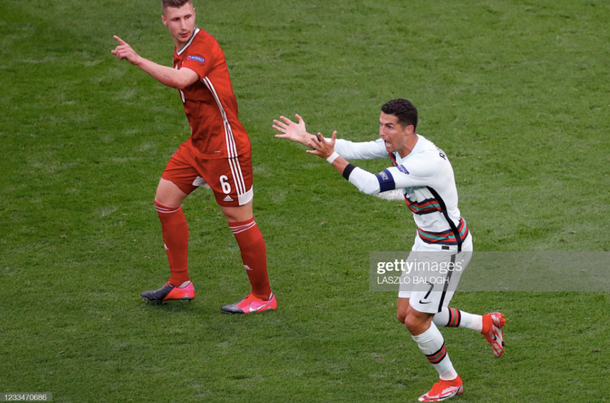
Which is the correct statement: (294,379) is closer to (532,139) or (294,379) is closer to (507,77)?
(532,139)

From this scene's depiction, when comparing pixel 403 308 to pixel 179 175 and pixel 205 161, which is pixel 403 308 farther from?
pixel 179 175

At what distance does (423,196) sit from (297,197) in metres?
3.08

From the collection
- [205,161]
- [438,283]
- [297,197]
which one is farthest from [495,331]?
[297,197]

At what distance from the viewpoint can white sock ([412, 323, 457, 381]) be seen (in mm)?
4422

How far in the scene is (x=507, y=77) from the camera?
9.73 meters

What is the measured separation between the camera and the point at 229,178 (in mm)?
5301

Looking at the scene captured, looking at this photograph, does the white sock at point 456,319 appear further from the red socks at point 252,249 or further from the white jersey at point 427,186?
the red socks at point 252,249

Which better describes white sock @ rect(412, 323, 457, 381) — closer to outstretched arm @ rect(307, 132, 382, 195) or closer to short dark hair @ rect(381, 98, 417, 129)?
outstretched arm @ rect(307, 132, 382, 195)

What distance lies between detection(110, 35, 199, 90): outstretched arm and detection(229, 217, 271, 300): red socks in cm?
120

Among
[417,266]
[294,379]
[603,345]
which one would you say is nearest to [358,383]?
[294,379]

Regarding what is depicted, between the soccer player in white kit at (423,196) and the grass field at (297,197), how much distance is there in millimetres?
412

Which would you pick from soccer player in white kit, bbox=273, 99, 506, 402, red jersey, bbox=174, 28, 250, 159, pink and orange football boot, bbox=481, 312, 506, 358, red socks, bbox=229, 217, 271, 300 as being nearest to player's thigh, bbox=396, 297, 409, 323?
soccer player in white kit, bbox=273, 99, 506, 402

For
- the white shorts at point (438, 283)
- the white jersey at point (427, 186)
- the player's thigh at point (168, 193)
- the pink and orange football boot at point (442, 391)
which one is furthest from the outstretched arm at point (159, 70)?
the pink and orange football boot at point (442, 391)

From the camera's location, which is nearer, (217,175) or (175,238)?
(217,175)
